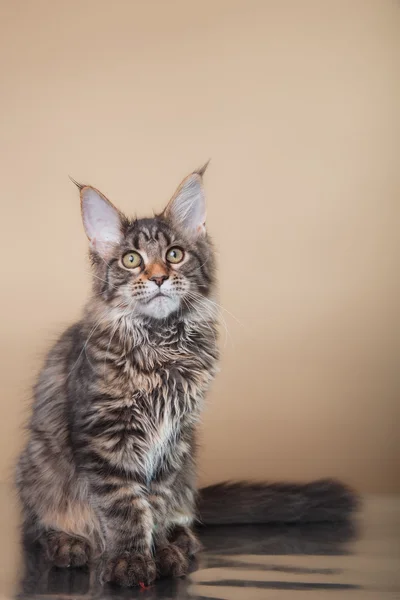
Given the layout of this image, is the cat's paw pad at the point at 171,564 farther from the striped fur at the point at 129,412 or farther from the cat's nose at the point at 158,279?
the cat's nose at the point at 158,279

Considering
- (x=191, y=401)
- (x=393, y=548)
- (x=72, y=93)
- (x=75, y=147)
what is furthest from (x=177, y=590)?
(x=72, y=93)

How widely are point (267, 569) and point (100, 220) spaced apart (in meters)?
1.10

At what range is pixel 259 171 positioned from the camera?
369 cm

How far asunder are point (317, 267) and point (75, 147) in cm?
118

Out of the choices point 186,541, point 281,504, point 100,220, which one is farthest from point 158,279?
point 281,504

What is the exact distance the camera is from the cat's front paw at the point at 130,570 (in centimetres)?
216

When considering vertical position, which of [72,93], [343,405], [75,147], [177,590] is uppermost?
[72,93]

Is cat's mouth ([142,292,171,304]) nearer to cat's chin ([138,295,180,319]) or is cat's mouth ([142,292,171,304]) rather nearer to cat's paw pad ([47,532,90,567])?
cat's chin ([138,295,180,319])

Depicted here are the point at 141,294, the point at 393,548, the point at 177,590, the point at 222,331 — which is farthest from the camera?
the point at 222,331

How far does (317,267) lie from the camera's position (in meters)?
3.72

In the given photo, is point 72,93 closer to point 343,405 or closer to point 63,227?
point 63,227

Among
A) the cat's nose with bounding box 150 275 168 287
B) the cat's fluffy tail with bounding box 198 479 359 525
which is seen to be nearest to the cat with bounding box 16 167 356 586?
the cat's nose with bounding box 150 275 168 287

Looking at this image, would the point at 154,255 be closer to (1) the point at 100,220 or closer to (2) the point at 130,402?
(1) the point at 100,220

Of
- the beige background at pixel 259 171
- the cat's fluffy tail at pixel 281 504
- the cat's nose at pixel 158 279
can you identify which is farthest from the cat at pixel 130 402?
the beige background at pixel 259 171
